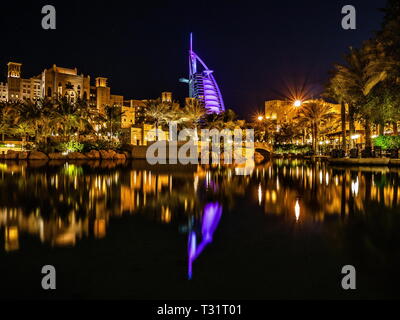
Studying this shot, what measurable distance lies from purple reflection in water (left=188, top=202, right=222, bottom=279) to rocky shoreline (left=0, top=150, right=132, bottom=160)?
34784 mm

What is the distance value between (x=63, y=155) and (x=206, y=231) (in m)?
37.3

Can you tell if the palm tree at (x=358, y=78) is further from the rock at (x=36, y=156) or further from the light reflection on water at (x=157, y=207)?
the rock at (x=36, y=156)

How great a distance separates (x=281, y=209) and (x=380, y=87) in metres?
20.1

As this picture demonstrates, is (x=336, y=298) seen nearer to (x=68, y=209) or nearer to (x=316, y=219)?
(x=316, y=219)

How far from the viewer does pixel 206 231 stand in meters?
5.08

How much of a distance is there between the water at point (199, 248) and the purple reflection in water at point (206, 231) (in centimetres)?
1

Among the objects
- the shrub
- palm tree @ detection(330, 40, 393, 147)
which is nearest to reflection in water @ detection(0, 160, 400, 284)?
palm tree @ detection(330, 40, 393, 147)

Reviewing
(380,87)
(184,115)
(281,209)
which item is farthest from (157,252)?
(184,115)

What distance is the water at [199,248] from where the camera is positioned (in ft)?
10.1

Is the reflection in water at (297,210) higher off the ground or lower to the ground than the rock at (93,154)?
lower

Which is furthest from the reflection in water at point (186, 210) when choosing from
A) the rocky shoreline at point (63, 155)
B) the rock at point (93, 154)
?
the rock at point (93, 154)

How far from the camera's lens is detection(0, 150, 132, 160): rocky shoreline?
37375 mm

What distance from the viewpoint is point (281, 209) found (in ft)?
22.5

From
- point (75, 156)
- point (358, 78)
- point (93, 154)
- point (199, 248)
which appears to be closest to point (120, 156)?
point (93, 154)
